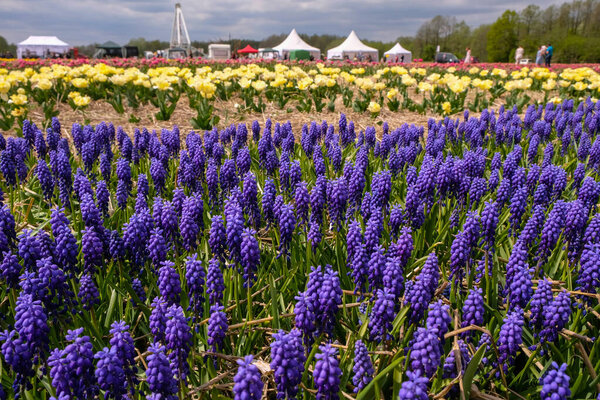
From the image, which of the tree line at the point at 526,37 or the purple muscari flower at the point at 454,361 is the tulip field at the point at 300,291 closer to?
the purple muscari flower at the point at 454,361

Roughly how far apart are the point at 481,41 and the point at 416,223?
88.2m

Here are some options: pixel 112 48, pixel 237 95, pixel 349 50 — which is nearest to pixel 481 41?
pixel 349 50

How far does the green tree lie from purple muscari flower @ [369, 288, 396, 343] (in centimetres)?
7344

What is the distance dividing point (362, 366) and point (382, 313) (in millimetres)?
267

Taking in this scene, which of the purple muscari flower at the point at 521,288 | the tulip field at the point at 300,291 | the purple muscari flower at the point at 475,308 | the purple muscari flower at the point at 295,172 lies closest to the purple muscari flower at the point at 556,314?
the tulip field at the point at 300,291

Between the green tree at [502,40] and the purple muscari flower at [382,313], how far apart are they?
73.4 m

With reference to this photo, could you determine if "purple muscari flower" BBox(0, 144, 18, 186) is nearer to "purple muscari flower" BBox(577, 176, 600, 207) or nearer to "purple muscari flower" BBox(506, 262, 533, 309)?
"purple muscari flower" BBox(506, 262, 533, 309)

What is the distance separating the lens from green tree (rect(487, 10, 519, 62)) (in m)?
66.4

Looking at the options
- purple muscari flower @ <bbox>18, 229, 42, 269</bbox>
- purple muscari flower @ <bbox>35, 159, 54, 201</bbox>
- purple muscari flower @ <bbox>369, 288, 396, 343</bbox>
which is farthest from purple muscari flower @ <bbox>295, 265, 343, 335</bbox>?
purple muscari flower @ <bbox>35, 159, 54, 201</bbox>

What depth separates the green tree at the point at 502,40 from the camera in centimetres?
6644

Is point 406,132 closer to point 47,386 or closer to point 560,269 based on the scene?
point 560,269

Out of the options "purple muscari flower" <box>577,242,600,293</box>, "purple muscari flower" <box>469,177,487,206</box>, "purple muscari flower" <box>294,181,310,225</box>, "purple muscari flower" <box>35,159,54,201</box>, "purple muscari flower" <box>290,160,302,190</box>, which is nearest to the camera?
"purple muscari flower" <box>577,242,600,293</box>

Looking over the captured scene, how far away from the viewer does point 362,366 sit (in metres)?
2.08

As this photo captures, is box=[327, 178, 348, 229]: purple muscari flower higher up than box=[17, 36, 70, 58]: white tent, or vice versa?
box=[17, 36, 70, 58]: white tent
